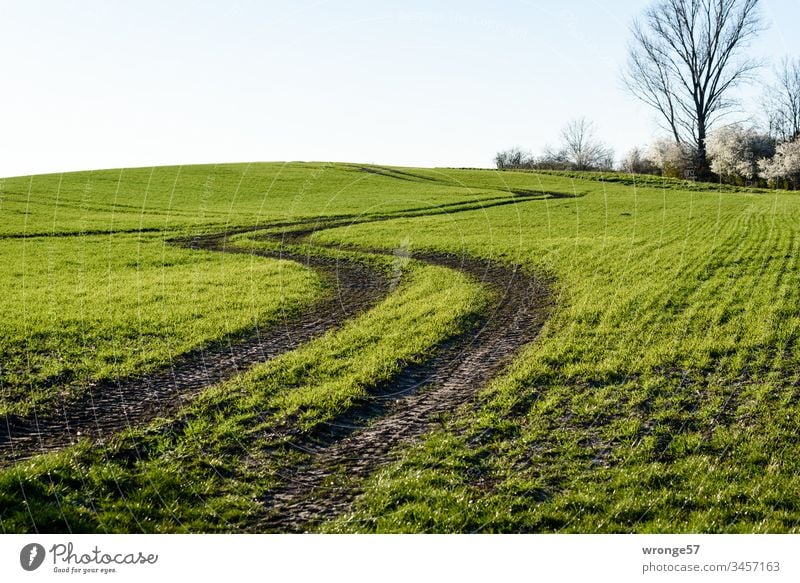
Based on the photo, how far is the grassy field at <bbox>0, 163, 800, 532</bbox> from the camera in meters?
6.47

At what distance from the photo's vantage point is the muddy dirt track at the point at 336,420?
689cm

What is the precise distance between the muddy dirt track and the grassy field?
278 millimetres

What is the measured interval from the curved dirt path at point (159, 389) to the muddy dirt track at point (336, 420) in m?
0.02

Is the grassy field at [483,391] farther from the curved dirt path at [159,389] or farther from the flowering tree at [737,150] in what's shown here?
the flowering tree at [737,150]

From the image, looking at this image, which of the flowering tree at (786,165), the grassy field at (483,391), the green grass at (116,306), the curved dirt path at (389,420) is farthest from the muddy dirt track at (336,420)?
the flowering tree at (786,165)

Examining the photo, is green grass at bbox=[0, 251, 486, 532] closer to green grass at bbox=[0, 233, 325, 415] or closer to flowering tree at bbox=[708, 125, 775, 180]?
green grass at bbox=[0, 233, 325, 415]

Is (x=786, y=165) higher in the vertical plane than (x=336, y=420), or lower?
higher

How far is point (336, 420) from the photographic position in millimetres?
8906

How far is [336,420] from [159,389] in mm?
3292

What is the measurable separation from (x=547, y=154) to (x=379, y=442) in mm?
9660

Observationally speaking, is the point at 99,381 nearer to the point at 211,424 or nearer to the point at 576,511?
the point at 211,424

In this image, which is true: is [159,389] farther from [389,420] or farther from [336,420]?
[389,420]

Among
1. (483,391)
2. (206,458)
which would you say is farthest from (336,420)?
(483,391)

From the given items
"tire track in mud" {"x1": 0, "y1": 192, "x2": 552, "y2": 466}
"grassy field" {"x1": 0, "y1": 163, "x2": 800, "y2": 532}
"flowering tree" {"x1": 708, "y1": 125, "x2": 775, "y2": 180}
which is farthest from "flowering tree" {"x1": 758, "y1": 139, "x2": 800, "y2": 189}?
"tire track in mud" {"x1": 0, "y1": 192, "x2": 552, "y2": 466}
